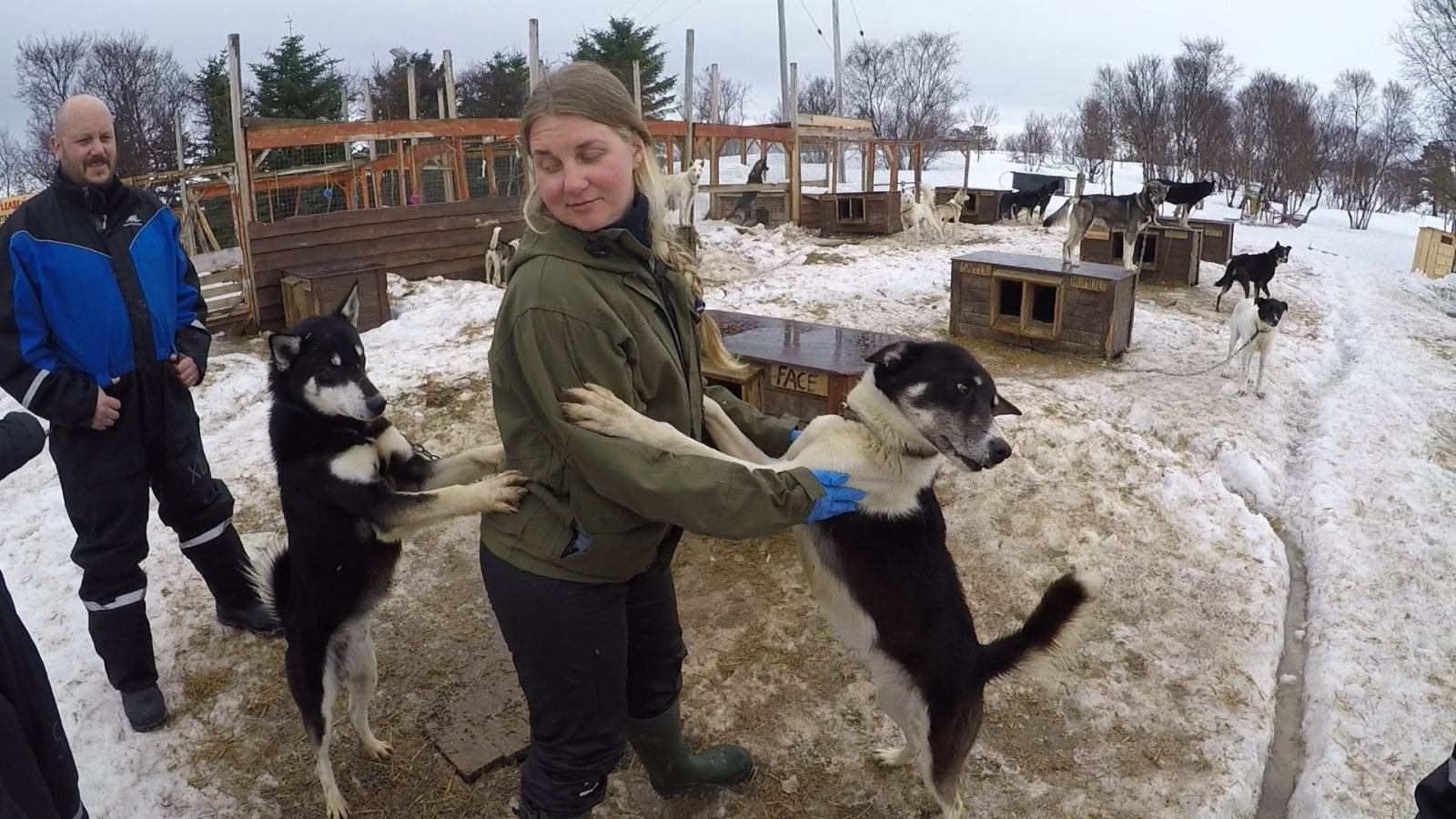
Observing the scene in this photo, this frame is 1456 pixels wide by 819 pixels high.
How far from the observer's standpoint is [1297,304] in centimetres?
1045

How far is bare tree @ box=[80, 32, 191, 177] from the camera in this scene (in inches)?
853

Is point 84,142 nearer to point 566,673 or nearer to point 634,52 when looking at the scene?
point 566,673

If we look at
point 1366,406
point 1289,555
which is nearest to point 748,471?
point 1289,555

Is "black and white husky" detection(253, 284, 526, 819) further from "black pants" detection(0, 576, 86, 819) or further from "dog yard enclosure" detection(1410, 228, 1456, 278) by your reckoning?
"dog yard enclosure" detection(1410, 228, 1456, 278)

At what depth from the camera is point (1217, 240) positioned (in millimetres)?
13109

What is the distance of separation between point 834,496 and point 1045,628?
38.8 inches

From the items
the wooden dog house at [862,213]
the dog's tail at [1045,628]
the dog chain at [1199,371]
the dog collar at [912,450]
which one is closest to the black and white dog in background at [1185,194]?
the wooden dog house at [862,213]

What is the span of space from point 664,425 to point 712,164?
55.3 feet

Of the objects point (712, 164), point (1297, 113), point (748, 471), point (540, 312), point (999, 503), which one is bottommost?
point (999, 503)

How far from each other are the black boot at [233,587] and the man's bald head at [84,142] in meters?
1.45

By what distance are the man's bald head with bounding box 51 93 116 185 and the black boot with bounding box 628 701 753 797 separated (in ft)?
8.62

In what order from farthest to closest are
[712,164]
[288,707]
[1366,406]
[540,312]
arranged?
[712,164] < [1366,406] < [288,707] < [540,312]

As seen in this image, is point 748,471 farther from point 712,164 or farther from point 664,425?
point 712,164

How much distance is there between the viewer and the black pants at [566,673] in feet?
5.85
